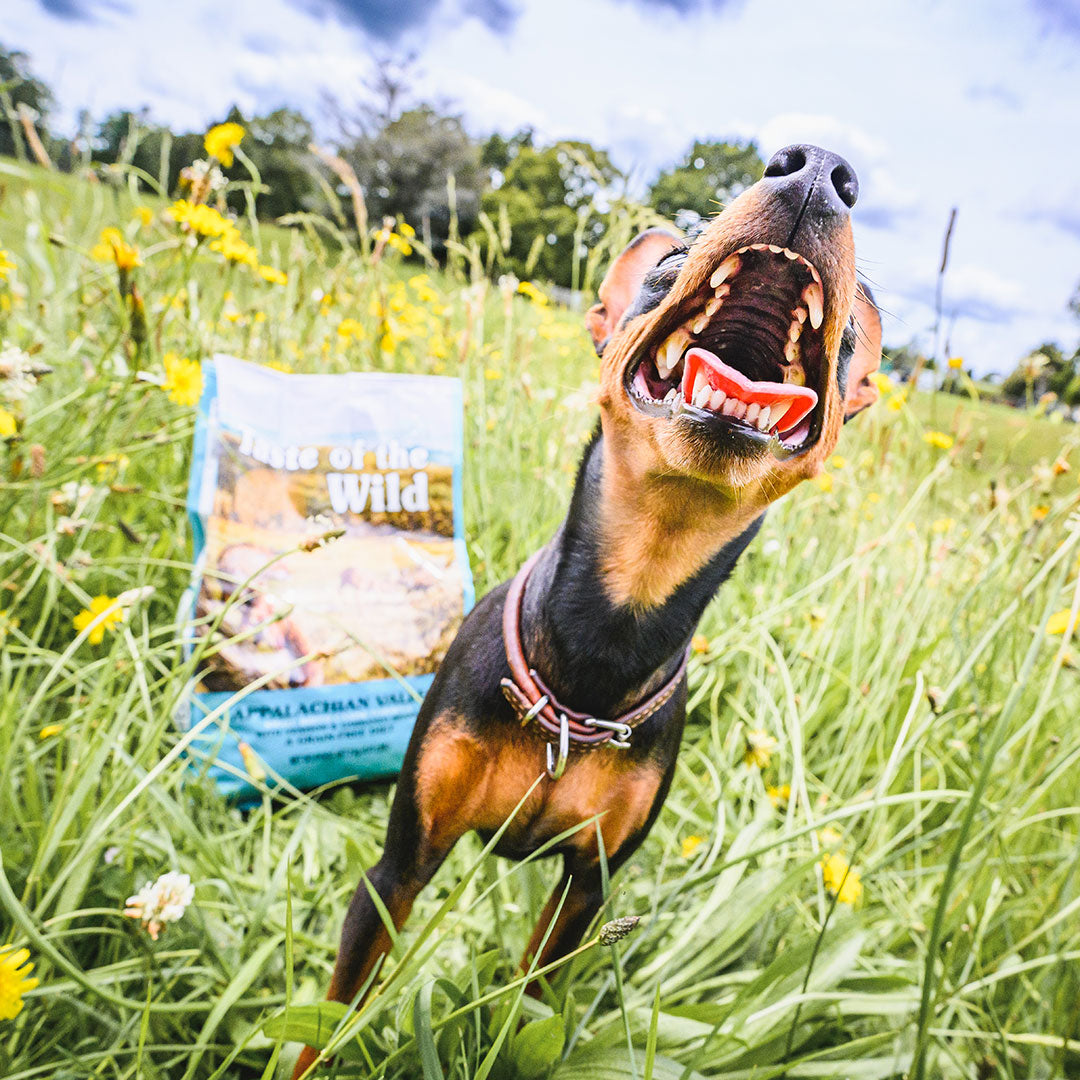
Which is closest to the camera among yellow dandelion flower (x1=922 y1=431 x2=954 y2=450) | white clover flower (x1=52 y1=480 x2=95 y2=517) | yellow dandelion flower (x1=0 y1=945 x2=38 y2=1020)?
yellow dandelion flower (x1=0 y1=945 x2=38 y2=1020)

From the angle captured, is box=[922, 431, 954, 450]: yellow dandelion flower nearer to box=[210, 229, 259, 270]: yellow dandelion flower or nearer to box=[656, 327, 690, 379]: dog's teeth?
box=[656, 327, 690, 379]: dog's teeth

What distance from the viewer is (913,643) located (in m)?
2.28

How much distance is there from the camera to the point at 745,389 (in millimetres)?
1022

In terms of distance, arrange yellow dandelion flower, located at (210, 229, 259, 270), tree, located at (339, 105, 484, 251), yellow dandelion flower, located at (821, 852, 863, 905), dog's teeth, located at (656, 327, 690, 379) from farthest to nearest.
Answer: tree, located at (339, 105, 484, 251)
yellow dandelion flower, located at (210, 229, 259, 270)
yellow dandelion flower, located at (821, 852, 863, 905)
dog's teeth, located at (656, 327, 690, 379)

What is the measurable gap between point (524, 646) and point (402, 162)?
20.4 metres

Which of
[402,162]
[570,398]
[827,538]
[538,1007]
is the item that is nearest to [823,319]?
[538,1007]

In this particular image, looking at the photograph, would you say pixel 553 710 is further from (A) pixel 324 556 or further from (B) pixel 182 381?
(B) pixel 182 381

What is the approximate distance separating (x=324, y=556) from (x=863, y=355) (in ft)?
4.69

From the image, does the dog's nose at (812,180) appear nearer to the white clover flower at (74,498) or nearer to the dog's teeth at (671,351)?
the dog's teeth at (671,351)

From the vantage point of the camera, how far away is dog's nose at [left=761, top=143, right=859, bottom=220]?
0.97 metres

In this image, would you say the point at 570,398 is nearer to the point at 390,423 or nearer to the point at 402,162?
the point at 390,423

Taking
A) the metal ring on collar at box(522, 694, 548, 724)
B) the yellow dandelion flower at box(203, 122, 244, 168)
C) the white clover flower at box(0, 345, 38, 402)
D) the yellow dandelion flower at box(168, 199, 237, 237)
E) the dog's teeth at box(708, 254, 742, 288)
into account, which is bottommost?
the metal ring on collar at box(522, 694, 548, 724)

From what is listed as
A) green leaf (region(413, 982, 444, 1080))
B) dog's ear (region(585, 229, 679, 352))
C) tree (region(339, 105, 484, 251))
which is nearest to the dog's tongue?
dog's ear (region(585, 229, 679, 352))

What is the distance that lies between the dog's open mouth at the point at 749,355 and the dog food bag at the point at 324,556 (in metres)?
0.96
